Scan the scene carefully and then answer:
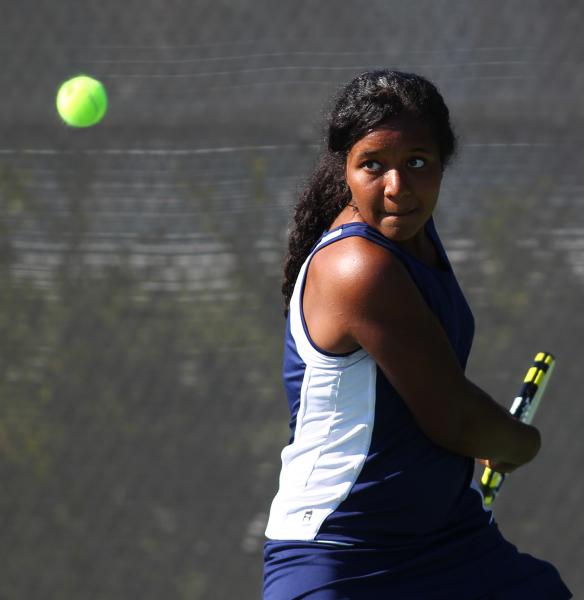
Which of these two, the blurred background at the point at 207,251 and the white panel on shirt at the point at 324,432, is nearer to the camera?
the white panel on shirt at the point at 324,432

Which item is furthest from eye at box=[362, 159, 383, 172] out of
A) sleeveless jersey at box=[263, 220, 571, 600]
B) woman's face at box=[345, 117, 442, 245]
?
sleeveless jersey at box=[263, 220, 571, 600]

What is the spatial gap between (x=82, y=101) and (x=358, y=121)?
1.68 m

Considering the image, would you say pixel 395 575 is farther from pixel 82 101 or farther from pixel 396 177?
pixel 82 101

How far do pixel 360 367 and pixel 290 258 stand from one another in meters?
0.42

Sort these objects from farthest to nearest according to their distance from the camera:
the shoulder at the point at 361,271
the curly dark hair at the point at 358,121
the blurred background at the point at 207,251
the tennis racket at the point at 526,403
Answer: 1. the blurred background at the point at 207,251
2. the tennis racket at the point at 526,403
3. the curly dark hair at the point at 358,121
4. the shoulder at the point at 361,271

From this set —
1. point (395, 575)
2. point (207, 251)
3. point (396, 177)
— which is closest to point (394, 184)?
point (396, 177)

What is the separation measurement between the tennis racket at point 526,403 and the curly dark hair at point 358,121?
0.74 meters

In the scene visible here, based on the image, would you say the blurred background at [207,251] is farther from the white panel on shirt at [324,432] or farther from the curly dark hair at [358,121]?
the white panel on shirt at [324,432]

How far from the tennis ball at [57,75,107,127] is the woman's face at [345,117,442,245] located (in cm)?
166

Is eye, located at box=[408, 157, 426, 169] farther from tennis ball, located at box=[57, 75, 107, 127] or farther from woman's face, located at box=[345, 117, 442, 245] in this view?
tennis ball, located at box=[57, 75, 107, 127]

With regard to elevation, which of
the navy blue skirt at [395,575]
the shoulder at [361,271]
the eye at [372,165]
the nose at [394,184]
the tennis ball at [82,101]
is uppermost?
the tennis ball at [82,101]

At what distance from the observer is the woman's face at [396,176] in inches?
74.2

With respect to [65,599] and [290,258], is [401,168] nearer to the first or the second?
[290,258]

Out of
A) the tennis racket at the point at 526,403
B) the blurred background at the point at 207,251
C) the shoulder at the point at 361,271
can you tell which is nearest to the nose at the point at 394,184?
the shoulder at the point at 361,271
